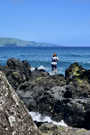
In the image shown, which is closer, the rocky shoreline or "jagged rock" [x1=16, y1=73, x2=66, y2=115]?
the rocky shoreline

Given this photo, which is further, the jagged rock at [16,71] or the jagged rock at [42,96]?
the jagged rock at [16,71]

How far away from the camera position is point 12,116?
3.23 m

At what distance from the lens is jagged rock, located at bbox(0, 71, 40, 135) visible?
3156 millimetres

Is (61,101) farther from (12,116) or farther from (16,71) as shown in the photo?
(16,71)

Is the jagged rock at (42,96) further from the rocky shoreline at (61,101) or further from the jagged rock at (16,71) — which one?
the jagged rock at (16,71)

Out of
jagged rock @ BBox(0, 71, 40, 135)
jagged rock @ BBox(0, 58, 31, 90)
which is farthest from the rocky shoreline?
jagged rock @ BBox(0, 71, 40, 135)

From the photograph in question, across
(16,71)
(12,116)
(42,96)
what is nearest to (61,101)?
(42,96)

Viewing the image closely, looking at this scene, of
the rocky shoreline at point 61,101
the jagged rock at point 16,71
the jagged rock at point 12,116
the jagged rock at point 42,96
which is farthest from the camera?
the jagged rock at point 16,71

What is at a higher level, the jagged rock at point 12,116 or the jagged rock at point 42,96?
the jagged rock at point 12,116

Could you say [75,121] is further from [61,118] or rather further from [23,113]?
[23,113]

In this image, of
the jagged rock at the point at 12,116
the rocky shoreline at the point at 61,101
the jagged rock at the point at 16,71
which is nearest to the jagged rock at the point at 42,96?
the rocky shoreline at the point at 61,101

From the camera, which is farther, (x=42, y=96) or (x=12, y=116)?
(x=42, y=96)

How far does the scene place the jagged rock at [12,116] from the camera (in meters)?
3.16

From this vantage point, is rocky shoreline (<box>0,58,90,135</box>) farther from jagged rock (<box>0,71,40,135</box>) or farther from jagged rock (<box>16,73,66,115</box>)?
jagged rock (<box>0,71,40,135</box>)
